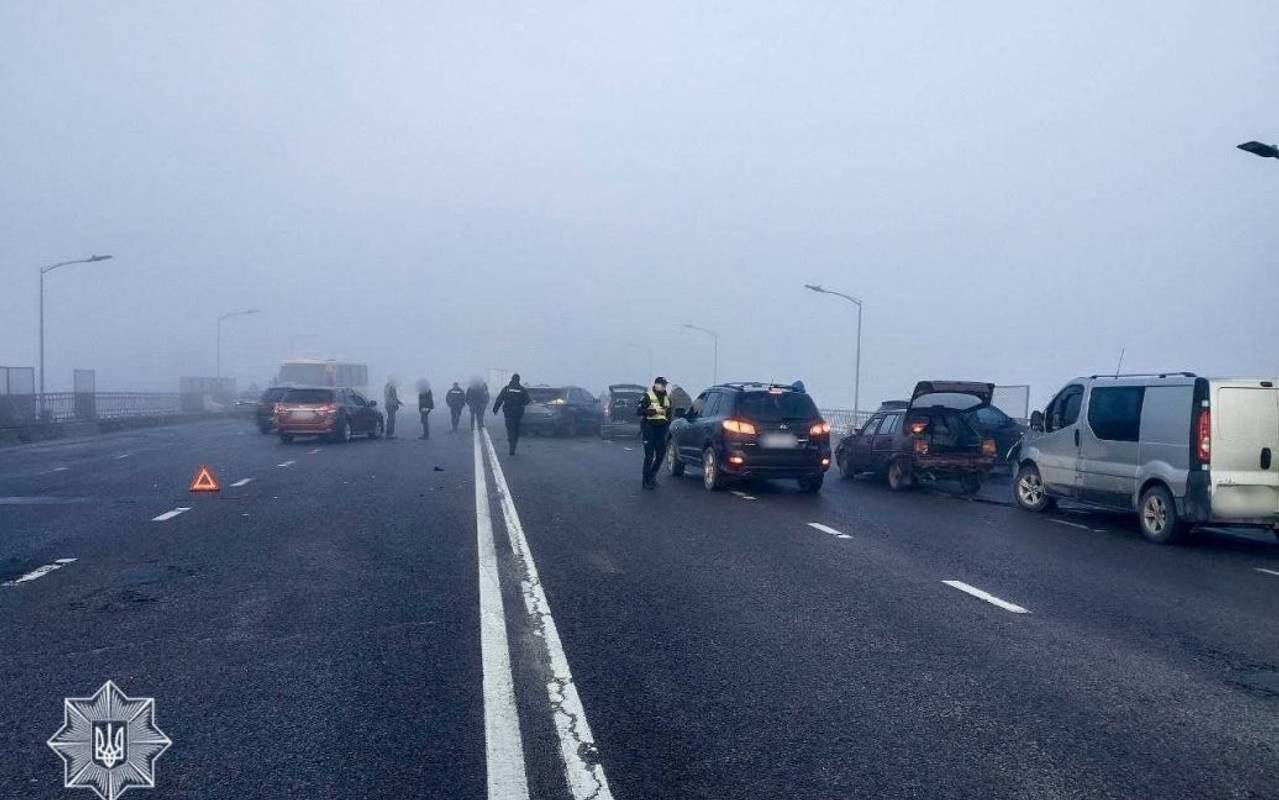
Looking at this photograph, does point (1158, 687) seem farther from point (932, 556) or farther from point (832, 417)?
point (832, 417)

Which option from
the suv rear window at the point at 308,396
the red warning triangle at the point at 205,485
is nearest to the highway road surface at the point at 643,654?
the red warning triangle at the point at 205,485

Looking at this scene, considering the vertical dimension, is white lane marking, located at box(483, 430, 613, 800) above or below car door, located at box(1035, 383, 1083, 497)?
below

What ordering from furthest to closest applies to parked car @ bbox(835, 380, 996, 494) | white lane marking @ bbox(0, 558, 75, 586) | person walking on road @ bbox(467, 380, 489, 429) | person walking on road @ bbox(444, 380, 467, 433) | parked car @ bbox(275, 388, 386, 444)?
person walking on road @ bbox(444, 380, 467, 433), person walking on road @ bbox(467, 380, 489, 429), parked car @ bbox(275, 388, 386, 444), parked car @ bbox(835, 380, 996, 494), white lane marking @ bbox(0, 558, 75, 586)

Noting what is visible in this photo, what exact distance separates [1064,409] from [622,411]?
2224 cm

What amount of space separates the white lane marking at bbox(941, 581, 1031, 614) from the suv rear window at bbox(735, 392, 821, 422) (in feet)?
26.2

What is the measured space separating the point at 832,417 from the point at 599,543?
30.5 metres

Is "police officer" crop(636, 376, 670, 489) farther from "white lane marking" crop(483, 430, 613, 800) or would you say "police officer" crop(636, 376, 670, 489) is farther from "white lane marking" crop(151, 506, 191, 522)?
"white lane marking" crop(483, 430, 613, 800)

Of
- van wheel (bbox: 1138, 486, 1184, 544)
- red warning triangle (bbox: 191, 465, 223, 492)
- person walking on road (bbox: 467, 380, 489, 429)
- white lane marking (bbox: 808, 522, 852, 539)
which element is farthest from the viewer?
person walking on road (bbox: 467, 380, 489, 429)

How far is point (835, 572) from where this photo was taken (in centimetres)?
977

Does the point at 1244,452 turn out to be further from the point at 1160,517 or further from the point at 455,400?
the point at 455,400

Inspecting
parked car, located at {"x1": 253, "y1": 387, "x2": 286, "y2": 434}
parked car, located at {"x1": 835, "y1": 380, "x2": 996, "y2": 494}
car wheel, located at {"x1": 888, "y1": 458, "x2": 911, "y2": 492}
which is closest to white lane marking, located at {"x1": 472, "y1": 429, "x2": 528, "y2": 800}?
parked car, located at {"x1": 835, "y1": 380, "x2": 996, "y2": 494}

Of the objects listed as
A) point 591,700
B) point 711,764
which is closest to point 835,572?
point 591,700

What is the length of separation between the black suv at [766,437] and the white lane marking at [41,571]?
992 centimetres

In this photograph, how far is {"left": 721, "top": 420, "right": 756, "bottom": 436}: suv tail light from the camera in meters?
17.0
